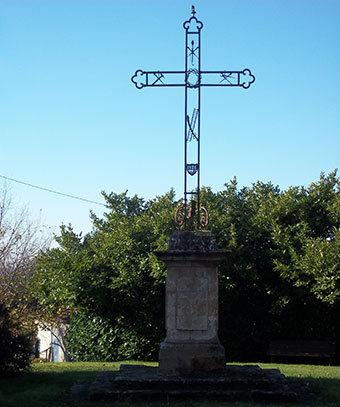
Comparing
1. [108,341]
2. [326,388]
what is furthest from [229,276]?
[326,388]

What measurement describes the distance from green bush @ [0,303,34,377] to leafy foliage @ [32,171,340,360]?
4.60 metres

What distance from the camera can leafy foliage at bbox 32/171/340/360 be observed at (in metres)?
15.3

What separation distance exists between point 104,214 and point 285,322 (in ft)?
22.1

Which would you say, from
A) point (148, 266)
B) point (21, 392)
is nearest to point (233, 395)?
point (21, 392)

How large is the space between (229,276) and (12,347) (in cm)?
696

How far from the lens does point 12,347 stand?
10.3 meters

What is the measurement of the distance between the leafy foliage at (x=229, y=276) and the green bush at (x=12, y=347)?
181 inches

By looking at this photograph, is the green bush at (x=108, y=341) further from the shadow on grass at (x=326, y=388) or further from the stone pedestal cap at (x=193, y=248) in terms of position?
the stone pedestal cap at (x=193, y=248)

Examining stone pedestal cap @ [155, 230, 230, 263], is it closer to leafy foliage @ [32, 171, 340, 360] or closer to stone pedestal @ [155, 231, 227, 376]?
stone pedestal @ [155, 231, 227, 376]

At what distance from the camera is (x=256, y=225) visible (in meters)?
16.1

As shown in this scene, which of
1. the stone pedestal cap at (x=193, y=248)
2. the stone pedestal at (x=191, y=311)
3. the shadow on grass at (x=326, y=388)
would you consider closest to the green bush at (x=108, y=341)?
the shadow on grass at (x=326, y=388)

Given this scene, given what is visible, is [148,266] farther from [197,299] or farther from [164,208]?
[197,299]

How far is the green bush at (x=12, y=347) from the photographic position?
10.2m

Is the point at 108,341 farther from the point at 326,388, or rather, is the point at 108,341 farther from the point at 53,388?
the point at 326,388
